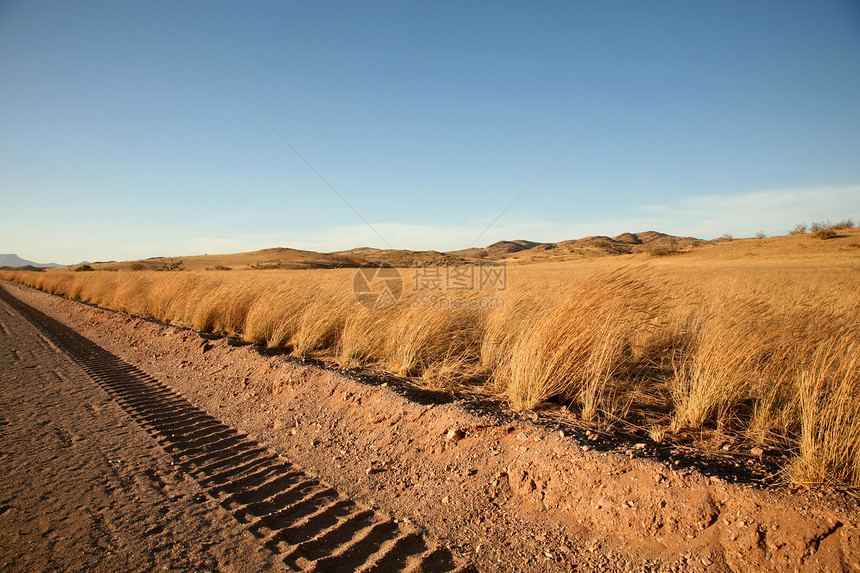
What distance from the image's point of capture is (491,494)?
2.64m

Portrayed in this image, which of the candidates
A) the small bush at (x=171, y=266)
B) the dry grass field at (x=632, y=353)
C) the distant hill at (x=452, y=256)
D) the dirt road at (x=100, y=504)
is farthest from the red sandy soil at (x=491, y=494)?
the small bush at (x=171, y=266)

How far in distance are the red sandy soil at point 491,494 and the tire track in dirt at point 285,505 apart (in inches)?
4.3

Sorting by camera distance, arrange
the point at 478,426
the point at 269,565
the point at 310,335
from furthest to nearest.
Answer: the point at 310,335 < the point at 478,426 < the point at 269,565

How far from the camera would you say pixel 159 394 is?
4.82m

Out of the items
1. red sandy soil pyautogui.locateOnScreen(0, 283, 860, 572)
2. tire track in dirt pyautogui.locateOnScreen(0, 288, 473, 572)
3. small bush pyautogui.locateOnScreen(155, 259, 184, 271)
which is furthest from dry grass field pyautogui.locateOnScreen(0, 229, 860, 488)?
small bush pyautogui.locateOnScreen(155, 259, 184, 271)

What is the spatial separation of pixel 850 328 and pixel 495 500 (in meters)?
3.77

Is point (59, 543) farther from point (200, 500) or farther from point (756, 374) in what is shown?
point (756, 374)

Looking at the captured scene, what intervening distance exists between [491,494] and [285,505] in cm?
133

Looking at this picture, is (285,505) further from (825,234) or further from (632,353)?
(825,234)

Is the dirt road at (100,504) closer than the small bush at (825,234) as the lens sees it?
Yes

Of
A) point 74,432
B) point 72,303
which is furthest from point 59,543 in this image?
point 72,303

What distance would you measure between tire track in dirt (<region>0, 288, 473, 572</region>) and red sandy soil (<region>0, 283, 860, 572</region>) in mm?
108

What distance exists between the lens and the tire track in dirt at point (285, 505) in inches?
83.6

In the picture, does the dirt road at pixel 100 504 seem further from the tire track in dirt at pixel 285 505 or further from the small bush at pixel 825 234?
the small bush at pixel 825 234
